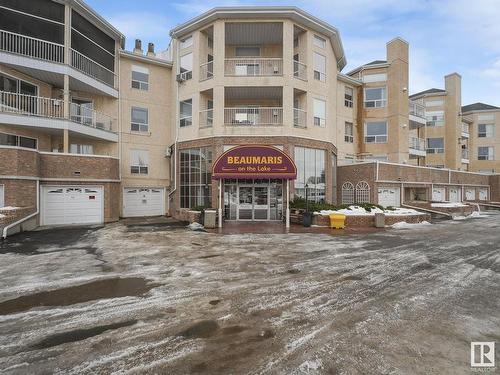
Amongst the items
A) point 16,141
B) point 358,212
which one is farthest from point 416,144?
point 16,141

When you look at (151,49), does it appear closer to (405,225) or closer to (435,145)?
(405,225)

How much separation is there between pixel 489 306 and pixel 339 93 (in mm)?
23924

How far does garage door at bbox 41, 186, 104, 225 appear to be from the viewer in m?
16.3

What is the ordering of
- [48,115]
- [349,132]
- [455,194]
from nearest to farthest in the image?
[48,115] < [349,132] < [455,194]

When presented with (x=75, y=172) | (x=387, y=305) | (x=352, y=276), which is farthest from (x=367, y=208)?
(x=75, y=172)

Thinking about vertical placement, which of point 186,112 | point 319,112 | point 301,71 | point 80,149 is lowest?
point 80,149

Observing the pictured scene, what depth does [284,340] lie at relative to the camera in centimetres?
426

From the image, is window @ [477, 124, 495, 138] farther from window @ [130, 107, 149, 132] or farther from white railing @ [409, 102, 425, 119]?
window @ [130, 107, 149, 132]

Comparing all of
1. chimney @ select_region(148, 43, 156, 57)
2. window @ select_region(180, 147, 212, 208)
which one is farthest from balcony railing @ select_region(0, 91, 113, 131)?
chimney @ select_region(148, 43, 156, 57)

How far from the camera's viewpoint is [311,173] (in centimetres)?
1986

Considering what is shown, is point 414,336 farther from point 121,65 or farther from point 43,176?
point 121,65

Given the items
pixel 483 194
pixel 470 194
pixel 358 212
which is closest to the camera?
pixel 358 212

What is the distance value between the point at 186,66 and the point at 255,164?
11.1m

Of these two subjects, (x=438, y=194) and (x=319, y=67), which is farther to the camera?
(x=438, y=194)
